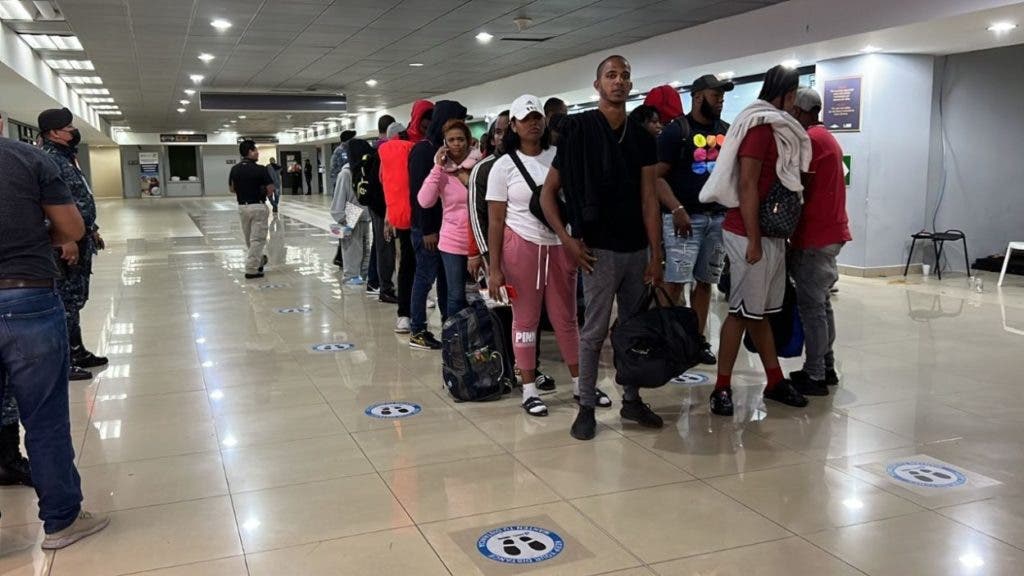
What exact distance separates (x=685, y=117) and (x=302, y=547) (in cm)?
298

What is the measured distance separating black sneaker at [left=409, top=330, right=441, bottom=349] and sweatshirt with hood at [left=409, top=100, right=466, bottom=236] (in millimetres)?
762

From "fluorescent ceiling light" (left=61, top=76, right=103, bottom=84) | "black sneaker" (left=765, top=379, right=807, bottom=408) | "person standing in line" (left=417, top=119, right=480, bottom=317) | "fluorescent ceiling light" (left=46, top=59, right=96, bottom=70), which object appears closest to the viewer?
"black sneaker" (left=765, top=379, right=807, bottom=408)

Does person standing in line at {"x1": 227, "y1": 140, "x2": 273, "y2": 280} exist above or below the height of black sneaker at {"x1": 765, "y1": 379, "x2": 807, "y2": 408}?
above

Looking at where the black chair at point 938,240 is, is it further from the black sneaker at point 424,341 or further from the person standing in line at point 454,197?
the person standing in line at point 454,197

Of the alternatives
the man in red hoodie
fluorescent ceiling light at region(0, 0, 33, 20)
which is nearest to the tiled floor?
the man in red hoodie

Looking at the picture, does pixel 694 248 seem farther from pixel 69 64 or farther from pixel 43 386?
pixel 69 64

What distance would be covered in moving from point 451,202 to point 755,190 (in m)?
1.80

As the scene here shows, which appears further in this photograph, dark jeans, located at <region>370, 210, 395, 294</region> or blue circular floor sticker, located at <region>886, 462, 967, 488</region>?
dark jeans, located at <region>370, 210, 395, 294</region>

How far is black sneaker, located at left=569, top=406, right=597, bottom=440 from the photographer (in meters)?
3.49

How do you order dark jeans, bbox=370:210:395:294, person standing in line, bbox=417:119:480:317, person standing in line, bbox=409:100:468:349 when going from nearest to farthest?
person standing in line, bbox=417:119:480:317 → person standing in line, bbox=409:100:468:349 → dark jeans, bbox=370:210:395:294

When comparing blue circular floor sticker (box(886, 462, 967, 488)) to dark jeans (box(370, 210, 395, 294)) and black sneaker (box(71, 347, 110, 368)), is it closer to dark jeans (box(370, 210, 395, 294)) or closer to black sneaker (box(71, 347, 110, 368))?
black sneaker (box(71, 347, 110, 368))

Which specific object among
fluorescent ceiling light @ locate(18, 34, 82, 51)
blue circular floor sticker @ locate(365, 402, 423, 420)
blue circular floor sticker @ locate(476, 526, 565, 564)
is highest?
fluorescent ceiling light @ locate(18, 34, 82, 51)

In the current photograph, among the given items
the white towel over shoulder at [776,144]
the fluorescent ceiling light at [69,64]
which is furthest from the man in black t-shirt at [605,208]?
the fluorescent ceiling light at [69,64]

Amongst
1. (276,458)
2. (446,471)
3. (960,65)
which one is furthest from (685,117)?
(960,65)
